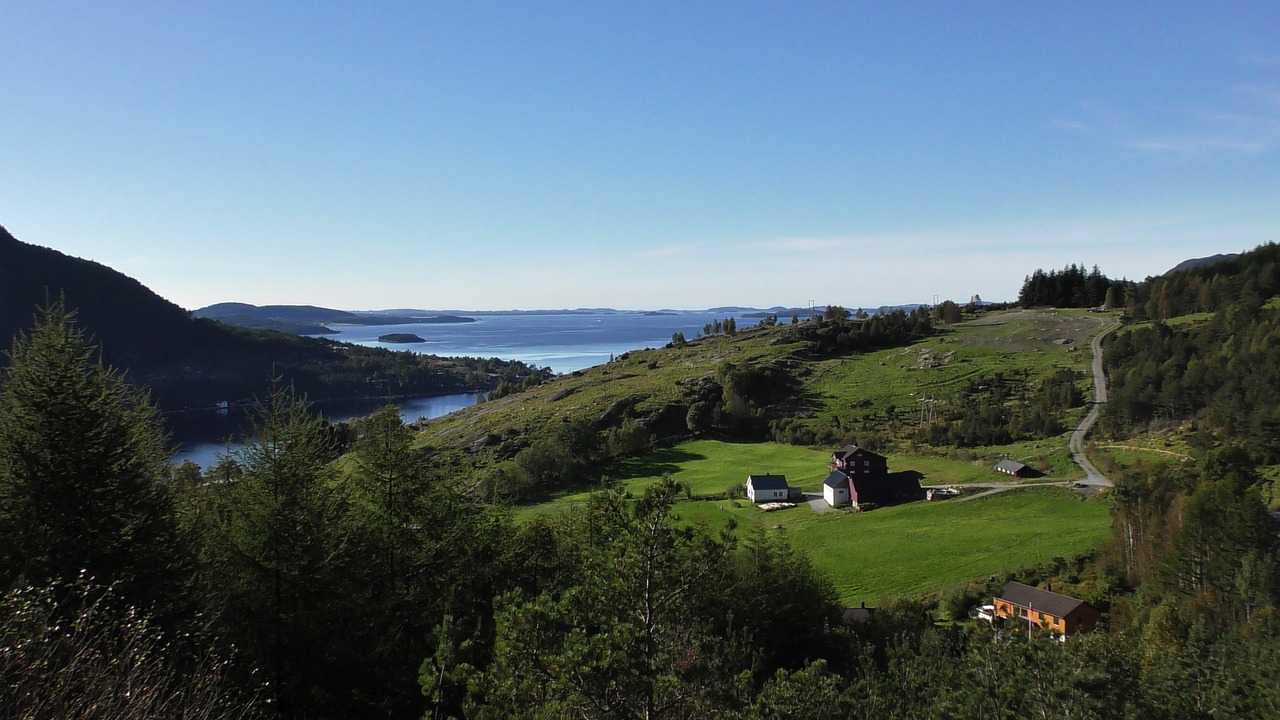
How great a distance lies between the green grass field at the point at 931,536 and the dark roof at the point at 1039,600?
2932mm

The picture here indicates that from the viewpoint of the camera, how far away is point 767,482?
4484 cm

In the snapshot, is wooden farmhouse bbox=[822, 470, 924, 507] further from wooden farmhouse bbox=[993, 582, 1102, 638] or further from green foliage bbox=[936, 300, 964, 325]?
green foliage bbox=[936, 300, 964, 325]

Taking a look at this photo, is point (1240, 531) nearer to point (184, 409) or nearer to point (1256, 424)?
point (1256, 424)

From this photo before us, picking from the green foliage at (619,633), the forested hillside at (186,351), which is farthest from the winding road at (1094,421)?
the forested hillside at (186,351)

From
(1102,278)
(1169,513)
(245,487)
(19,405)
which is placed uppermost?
(1102,278)

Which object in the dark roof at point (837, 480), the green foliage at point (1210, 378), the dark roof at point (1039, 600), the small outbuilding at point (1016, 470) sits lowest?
the dark roof at point (837, 480)

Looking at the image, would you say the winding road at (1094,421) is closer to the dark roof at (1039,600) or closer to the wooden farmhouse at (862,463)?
the wooden farmhouse at (862,463)

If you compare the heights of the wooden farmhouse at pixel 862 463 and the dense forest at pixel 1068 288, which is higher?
the dense forest at pixel 1068 288

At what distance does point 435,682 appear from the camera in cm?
682

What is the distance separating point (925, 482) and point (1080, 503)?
953cm

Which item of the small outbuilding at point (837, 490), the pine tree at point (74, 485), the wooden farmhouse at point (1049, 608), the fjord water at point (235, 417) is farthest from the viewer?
the fjord water at point (235, 417)

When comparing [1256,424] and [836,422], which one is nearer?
[1256,424]

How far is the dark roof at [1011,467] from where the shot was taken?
4403 centimetres

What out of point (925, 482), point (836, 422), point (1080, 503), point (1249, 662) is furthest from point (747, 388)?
point (1249, 662)
